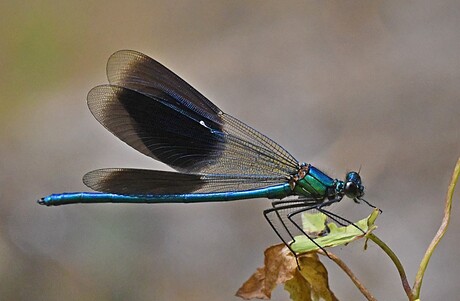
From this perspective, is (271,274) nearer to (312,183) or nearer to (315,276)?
(315,276)

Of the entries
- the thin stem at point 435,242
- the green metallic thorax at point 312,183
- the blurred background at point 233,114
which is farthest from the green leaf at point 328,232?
the blurred background at point 233,114

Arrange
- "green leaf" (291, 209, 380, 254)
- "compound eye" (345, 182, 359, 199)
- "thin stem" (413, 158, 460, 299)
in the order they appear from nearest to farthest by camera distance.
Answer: "thin stem" (413, 158, 460, 299)
"green leaf" (291, 209, 380, 254)
"compound eye" (345, 182, 359, 199)

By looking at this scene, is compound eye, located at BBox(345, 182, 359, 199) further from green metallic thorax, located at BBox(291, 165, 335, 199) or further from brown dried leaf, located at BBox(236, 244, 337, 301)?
brown dried leaf, located at BBox(236, 244, 337, 301)

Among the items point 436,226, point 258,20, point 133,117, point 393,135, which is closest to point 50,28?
point 258,20

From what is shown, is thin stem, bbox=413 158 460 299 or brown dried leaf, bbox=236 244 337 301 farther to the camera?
brown dried leaf, bbox=236 244 337 301

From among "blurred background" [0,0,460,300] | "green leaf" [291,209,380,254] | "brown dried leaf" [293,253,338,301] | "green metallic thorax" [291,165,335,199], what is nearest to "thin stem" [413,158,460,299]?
"green leaf" [291,209,380,254]

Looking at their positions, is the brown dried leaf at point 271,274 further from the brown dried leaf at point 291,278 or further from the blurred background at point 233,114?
the blurred background at point 233,114

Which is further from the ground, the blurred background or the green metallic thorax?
the blurred background

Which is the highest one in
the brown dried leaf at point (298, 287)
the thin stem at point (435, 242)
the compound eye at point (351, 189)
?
the compound eye at point (351, 189)

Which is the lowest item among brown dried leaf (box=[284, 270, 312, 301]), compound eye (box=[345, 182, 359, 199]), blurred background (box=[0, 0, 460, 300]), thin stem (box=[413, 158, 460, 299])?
brown dried leaf (box=[284, 270, 312, 301])
